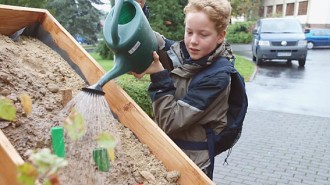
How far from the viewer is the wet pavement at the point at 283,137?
4812mm

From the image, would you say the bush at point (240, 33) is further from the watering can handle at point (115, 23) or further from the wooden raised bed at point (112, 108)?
the watering can handle at point (115, 23)

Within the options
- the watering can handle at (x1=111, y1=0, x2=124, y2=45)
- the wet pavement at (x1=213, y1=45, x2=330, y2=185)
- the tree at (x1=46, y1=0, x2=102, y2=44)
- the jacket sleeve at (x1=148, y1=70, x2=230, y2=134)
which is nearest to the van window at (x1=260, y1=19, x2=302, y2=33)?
the wet pavement at (x1=213, y1=45, x2=330, y2=185)

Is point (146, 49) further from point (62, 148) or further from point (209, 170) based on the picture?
point (209, 170)

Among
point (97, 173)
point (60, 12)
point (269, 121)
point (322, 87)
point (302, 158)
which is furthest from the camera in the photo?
point (60, 12)

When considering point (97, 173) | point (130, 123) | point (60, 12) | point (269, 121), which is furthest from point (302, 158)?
point (60, 12)

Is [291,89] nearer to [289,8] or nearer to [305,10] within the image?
[305,10]

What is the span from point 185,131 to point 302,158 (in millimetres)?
4158

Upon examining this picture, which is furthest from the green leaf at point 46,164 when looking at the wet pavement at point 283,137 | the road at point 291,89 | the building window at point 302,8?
the building window at point 302,8

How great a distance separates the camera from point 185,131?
1.82 meters

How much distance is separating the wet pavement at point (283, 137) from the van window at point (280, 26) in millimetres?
2815

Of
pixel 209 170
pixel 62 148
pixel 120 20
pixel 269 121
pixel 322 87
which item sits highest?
pixel 120 20

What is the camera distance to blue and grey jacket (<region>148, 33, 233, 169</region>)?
169 centimetres

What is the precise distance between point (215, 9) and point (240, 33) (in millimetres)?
26274

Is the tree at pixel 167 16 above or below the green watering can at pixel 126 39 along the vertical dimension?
below
